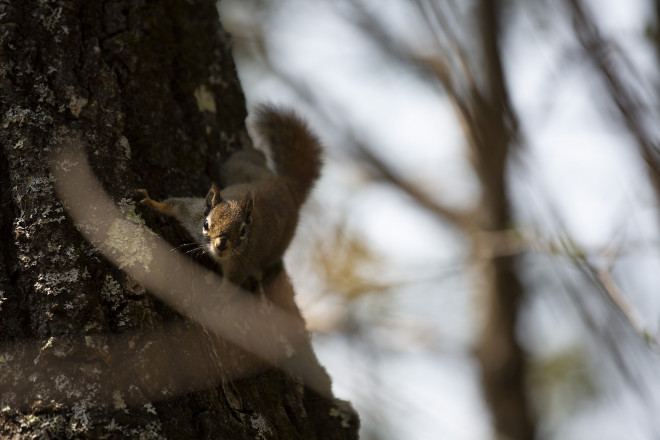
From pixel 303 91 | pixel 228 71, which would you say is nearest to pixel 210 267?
Result: pixel 228 71

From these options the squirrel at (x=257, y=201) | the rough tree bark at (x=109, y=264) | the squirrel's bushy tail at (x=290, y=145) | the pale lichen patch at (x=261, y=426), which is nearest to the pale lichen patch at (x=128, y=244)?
the rough tree bark at (x=109, y=264)

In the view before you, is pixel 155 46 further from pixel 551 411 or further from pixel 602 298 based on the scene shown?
pixel 551 411

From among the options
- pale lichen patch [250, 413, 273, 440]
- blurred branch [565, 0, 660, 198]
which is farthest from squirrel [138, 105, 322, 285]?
blurred branch [565, 0, 660, 198]

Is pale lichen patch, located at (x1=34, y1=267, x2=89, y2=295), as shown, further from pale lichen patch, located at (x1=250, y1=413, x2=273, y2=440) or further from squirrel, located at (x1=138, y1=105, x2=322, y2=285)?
pale lichen patch, located at (x1=250, y1=413, x2=273, y2=440)

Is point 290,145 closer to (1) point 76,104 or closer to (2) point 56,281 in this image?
(1) point 76,104

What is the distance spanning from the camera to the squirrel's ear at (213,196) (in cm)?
262

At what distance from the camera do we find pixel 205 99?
273 centimetres

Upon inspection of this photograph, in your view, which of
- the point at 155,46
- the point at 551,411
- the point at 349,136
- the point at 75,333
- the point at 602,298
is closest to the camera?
the point at 602,298

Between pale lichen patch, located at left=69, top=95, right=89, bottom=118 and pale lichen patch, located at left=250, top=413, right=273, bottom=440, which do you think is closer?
pale lichen patch, located at left=250, top=413, right=273, bottom=440

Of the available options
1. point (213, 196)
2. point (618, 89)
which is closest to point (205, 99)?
point (213, 196)

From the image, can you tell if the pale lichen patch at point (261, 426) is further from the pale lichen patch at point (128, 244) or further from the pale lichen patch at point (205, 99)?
the pale lichen patch at point (205, 99)

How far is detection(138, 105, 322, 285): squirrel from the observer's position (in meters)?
2.67

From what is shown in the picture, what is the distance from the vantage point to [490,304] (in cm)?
701

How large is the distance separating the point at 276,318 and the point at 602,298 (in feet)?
4.69
